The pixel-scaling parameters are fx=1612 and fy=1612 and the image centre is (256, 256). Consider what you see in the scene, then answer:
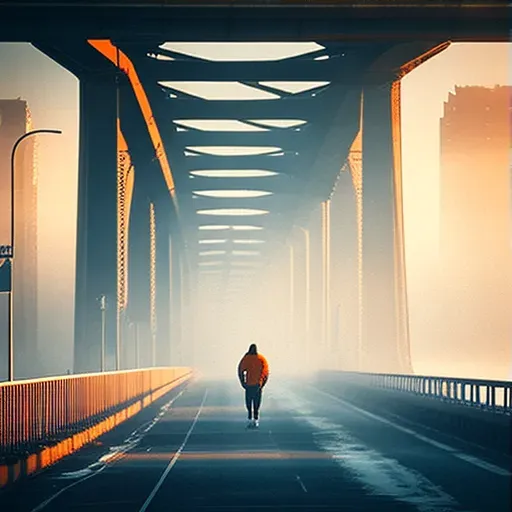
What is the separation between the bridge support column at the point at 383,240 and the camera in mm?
60281

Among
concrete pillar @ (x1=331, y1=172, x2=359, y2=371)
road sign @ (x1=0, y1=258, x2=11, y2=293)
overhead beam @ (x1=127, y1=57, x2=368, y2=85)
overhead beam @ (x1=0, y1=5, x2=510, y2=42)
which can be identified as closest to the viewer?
road sign @ (x1=0, y1=258, x2=11, y2=293)

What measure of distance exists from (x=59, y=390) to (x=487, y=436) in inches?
308

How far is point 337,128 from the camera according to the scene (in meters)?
77.1

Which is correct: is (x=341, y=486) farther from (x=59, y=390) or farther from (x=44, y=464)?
(x=59, y=390)

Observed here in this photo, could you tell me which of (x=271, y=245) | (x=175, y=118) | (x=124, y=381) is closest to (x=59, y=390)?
(x=124, y=381)

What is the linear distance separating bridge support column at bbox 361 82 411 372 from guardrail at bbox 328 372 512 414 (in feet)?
5.34

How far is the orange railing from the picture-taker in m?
24.0

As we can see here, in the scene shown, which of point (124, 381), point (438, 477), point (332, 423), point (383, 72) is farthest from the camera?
point (383, 72)

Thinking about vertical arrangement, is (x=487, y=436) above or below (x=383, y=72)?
below

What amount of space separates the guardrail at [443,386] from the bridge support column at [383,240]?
5.34 ft

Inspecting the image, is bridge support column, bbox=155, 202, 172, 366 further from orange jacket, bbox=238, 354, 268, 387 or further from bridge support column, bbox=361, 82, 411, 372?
orange jacket, bbox=238, 354, 268, 387

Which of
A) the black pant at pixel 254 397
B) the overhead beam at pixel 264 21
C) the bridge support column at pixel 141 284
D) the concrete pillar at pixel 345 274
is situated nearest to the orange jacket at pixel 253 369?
the black pant at pixel 254 397

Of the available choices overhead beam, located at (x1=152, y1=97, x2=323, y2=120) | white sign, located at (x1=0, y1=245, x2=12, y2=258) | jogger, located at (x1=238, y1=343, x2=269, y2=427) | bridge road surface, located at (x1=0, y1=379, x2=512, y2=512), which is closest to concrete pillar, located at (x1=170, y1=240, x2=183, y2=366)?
overhead beam, located at (x1=152, y1=97, x2=323, y2=120)

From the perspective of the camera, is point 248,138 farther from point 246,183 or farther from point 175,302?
point 175,302
